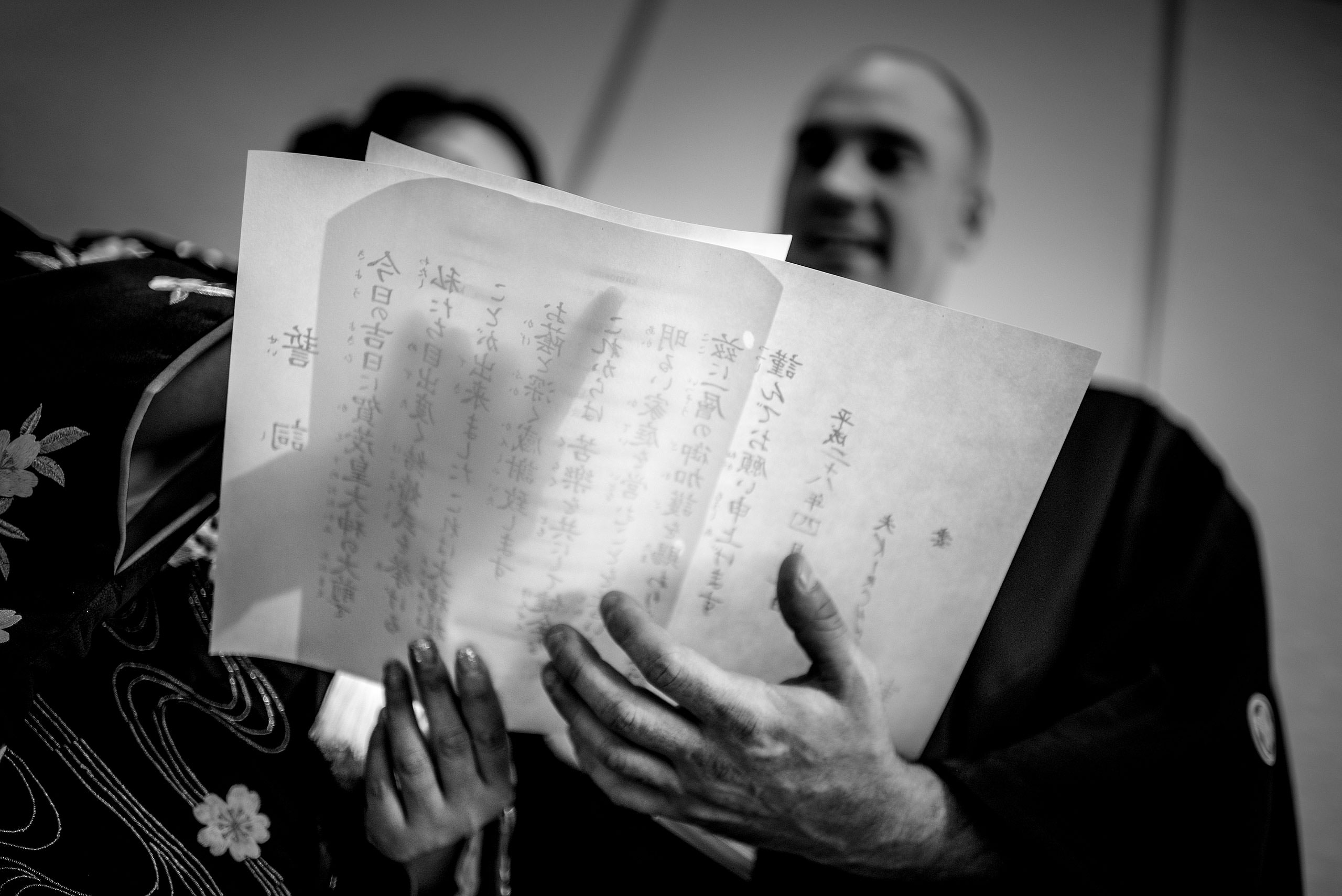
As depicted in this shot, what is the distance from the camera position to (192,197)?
30.9 inches

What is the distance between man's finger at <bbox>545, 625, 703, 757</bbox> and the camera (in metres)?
0.30

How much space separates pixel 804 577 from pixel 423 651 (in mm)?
198

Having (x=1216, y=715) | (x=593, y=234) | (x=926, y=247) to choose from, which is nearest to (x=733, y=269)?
(x=593, y=234)

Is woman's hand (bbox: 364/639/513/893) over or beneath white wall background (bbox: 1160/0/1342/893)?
beneath

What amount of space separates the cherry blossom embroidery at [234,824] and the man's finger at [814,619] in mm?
310

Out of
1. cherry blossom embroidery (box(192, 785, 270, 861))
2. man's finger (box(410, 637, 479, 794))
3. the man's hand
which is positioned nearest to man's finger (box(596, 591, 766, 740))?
the man's hand

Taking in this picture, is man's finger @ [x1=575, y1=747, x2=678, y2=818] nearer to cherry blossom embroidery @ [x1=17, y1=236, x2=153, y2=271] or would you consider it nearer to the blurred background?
cherry blossom embroidery @ [x1=17, y1=236, x2=153, y2=271]

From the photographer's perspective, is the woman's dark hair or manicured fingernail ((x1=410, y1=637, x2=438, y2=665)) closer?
manicured fingernail ((x1=410, y1=637, x2=438, y2=665))

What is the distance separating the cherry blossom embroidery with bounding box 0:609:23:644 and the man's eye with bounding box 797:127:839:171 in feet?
2.51

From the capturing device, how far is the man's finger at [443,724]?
33 centimetres

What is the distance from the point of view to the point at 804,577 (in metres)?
0.30

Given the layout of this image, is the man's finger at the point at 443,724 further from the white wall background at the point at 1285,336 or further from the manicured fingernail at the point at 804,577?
the white wall background at the point at 1285,336

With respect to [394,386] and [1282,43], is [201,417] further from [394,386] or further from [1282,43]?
[1282,43]

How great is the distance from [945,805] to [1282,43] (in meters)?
1.02
